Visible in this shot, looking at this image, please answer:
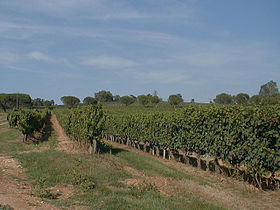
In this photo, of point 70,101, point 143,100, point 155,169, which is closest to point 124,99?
point 143,100

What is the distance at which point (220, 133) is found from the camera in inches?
504

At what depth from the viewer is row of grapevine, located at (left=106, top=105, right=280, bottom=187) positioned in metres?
9.89

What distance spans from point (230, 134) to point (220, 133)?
0.91 meters

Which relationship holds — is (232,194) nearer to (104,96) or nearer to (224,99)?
(224,99)

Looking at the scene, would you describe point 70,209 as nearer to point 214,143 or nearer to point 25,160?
point 214,143

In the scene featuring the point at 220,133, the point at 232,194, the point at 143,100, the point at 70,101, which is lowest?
the point at 232,194

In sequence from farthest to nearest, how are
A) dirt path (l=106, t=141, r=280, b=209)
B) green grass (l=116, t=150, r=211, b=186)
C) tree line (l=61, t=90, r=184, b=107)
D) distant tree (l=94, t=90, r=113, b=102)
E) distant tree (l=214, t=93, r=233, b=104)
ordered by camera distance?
distant tree (l=94, t=90, r=113, b=102) < tree line (l=61, t=90, r=184, b=107) < distant tree (l=214, t=93, r=233, b=104) < green grass (l=116, t=150, r=211, b=186) < dirt path (l=106, t=141, r=280, b=209)

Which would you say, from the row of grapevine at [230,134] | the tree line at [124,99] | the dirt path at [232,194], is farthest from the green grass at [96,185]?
the tree line at [124,99]

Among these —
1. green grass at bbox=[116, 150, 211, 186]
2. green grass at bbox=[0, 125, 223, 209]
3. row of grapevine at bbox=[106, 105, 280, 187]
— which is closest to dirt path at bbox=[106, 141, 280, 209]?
green grass at bbox=[0, 125, 223, 209]

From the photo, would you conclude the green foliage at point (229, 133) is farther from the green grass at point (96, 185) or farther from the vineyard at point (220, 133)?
the green grass at point (96, 185)

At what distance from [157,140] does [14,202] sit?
14.4 metres

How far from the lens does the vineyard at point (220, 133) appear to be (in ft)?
32.7

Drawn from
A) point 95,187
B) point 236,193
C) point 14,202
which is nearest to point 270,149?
point 236,193

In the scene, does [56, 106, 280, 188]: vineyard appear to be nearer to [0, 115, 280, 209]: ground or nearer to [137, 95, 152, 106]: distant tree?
[0, 115, 280, 209]: ground
